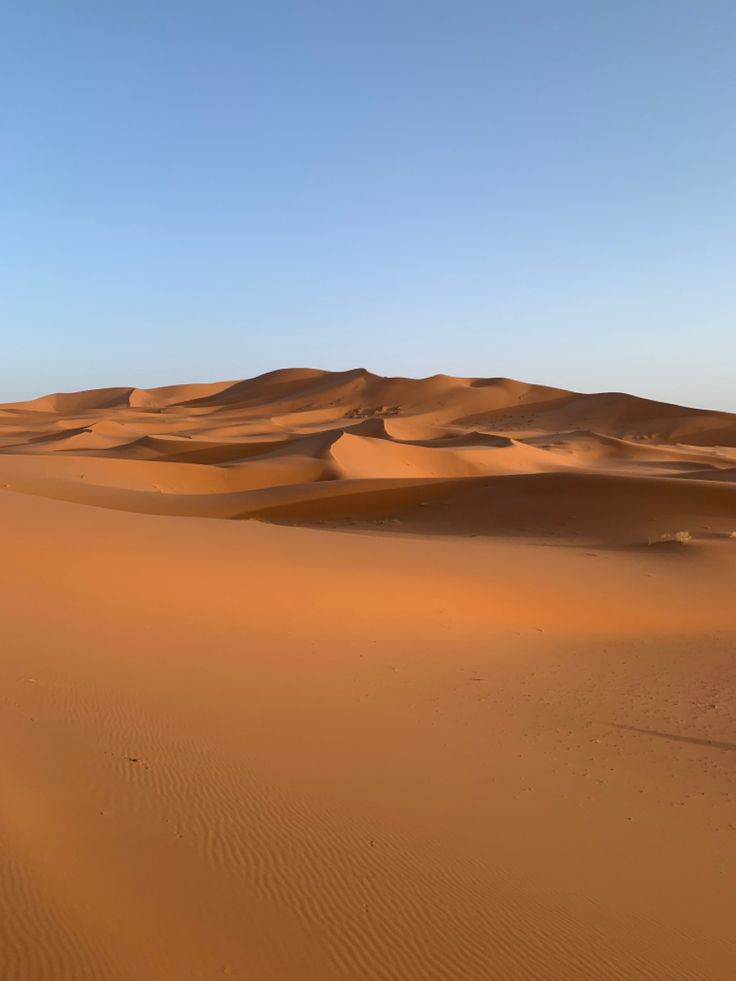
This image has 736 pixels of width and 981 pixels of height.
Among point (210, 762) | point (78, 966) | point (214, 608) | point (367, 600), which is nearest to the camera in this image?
point (78, 966)

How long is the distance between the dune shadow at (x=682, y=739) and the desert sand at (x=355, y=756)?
0.04 m

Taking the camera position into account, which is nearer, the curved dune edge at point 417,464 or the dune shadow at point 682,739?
the dune shadow at point 682,739

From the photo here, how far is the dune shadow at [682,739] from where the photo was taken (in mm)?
6164

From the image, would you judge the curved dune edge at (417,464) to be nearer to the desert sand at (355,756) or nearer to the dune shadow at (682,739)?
the desert sand at (355,756)

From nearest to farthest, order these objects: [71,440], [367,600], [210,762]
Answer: [210,762]
[367,600]
[71,440]

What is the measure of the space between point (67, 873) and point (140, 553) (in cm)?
687

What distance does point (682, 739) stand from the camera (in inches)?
247

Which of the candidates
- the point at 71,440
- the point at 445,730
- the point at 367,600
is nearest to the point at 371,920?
the point at 445,730

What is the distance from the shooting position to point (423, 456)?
115ft

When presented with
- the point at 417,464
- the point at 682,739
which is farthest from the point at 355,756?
the point at 417,464

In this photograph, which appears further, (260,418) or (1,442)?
(260,418)

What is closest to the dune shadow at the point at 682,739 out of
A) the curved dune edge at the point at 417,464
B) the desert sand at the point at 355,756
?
the desert sand at the point at 355,756

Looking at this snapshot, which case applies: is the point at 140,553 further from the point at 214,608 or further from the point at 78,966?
the point at 78,966

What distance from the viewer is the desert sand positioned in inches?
123
